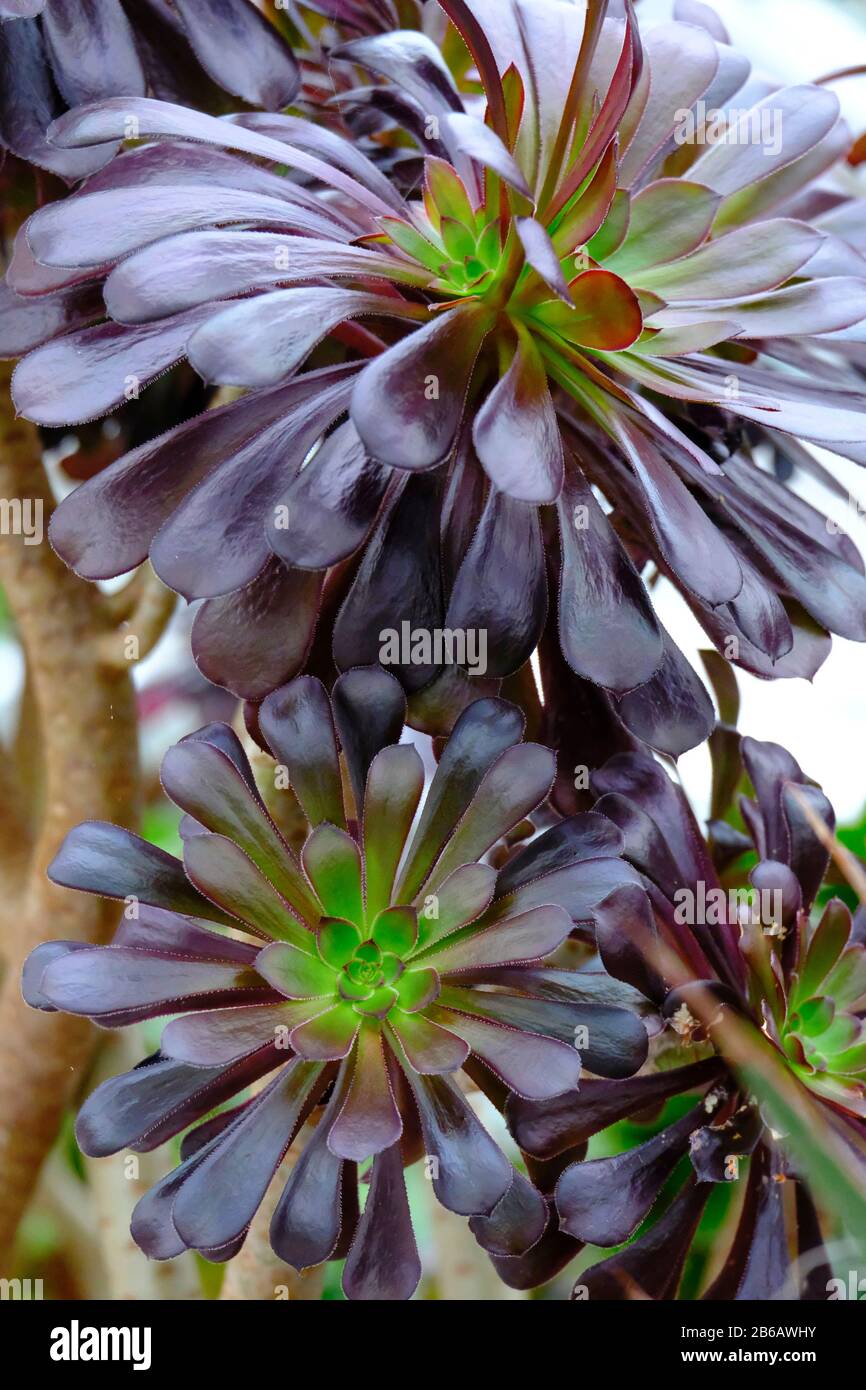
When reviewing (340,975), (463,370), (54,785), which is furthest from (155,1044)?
(463,370)

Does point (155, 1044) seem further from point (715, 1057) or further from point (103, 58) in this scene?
point (103, 58)

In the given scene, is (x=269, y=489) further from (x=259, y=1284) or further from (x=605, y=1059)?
(x=259, y=1284)

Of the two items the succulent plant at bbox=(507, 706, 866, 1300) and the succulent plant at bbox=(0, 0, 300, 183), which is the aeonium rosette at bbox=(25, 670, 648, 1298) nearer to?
the succulent plant at bbox=(507, 706, 866, 1300)

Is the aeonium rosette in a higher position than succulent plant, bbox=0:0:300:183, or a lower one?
lower

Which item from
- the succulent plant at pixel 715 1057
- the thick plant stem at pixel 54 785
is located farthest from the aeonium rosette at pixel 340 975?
the thick plant stem at pixel 54 785

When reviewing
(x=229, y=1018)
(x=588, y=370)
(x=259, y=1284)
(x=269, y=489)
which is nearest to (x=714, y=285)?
(x=588, y=370)

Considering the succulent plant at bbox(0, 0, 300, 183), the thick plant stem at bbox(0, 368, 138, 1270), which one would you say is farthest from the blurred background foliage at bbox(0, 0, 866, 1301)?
the succulent plant at bbox(0, 0, 300, 183)

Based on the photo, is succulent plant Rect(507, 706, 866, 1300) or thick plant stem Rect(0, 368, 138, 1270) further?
thick plant stem Rect(0, 368, 138, 1270)
